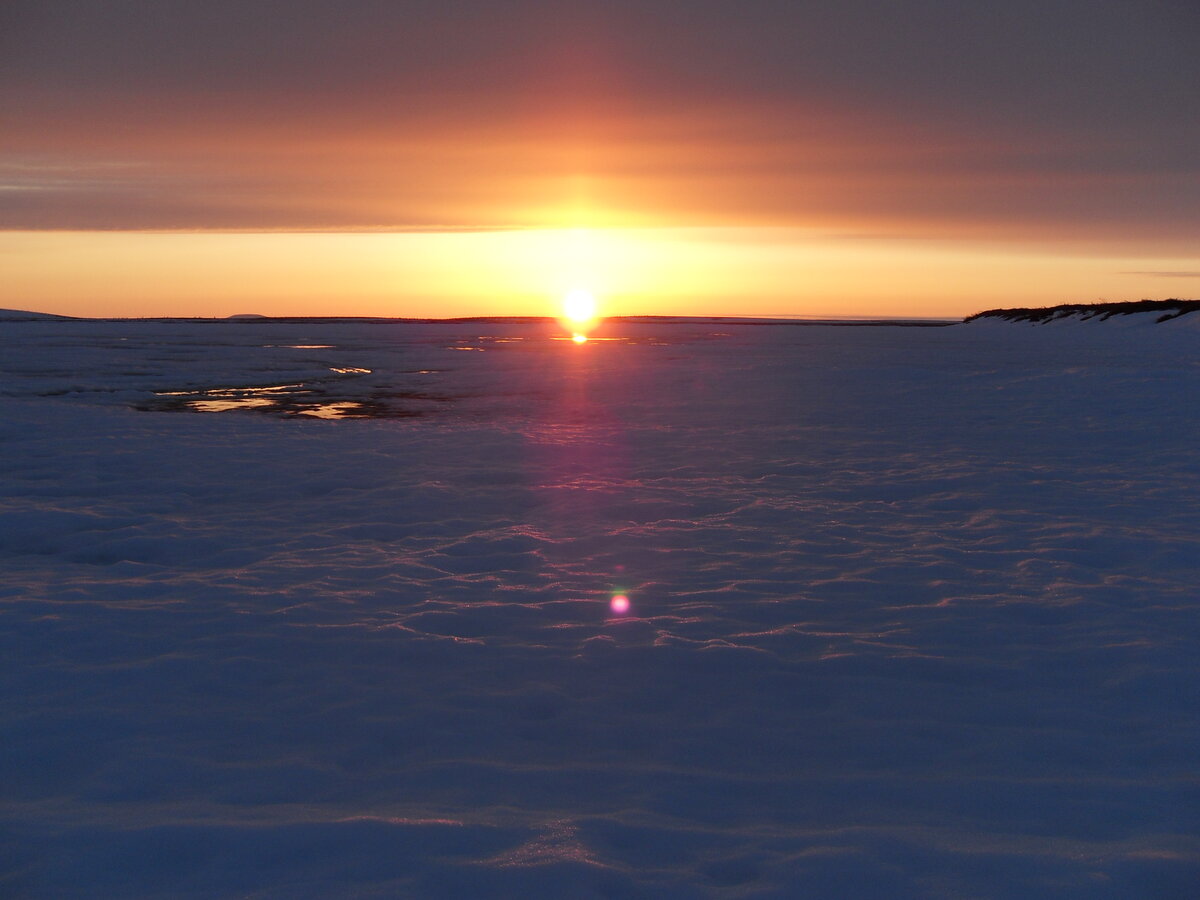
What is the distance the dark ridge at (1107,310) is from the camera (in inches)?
1683

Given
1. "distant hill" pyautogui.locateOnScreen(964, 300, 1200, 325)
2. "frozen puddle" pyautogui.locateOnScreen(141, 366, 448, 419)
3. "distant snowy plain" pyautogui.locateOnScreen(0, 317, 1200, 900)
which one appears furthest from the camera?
"distant hill" pyautogui.locateOnScreen(964, 300, 1200, 325)

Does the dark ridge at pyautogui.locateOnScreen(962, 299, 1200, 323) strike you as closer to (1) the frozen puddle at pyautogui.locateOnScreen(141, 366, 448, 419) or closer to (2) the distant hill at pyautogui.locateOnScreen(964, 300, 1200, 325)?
(2) the distant hill at pyautogui.locateOnScreen(964, 300, 1200, 325)

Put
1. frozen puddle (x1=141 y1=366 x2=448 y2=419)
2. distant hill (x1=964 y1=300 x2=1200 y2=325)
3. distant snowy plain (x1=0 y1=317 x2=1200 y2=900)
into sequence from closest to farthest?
distant snowy plain (x1=0 y1=317 x2=1200 y2=900) → frozen puddle (x1=141 y1=366 x2=448 y2=419) → distant hill (x1=964 y1=300 x2=1200 y2=325)

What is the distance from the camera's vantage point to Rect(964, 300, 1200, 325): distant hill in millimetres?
42375

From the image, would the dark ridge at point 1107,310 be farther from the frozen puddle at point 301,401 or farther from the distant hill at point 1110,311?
the frozen puddle at point 301,401

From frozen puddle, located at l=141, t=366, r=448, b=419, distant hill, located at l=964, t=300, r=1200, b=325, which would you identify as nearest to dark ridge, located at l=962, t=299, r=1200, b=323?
distant hill, located at l=964, t=300, r=1200, b=325

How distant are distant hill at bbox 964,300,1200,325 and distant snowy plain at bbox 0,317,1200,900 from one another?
122 feet

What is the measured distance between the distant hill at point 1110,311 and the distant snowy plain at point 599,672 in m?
37.2

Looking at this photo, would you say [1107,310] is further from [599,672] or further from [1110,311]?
[599,672]

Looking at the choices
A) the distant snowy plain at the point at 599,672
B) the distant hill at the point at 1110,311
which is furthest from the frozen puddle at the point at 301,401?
the distant hill at the point at 1110,311

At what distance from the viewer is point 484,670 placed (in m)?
5.23

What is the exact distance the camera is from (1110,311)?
5012cm

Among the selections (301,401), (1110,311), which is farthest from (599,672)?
(1110,311)

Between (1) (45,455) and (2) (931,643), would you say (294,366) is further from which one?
(2) (931,643)
